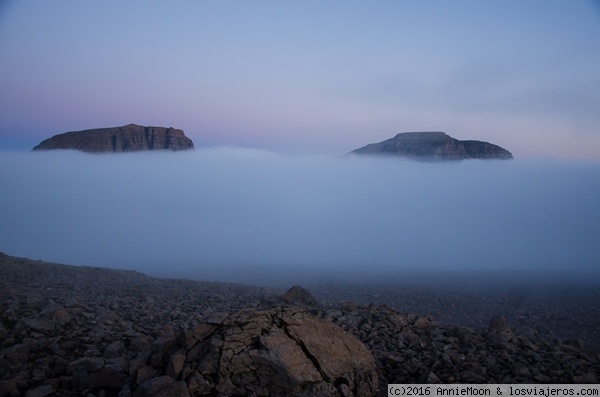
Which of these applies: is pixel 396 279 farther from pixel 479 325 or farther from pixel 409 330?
pixel 409 330

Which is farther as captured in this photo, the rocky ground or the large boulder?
the rocky ground

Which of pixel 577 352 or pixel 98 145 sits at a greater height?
pixel 98 145

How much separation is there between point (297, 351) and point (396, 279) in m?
24.4

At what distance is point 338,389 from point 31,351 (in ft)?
17.1

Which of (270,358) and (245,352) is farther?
(245,352)

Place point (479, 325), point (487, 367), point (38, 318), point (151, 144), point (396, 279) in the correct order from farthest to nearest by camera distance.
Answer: point (151, 144), point (396, 279), point (479, 325), point (38, 318), point (487, 367)

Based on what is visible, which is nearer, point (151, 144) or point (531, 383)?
point (531, 383)

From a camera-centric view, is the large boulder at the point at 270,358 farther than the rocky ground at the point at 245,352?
No

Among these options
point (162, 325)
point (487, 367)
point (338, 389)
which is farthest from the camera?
point (162, 325)

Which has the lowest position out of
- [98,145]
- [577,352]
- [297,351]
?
[577,352]

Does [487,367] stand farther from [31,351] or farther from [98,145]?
[98,145]

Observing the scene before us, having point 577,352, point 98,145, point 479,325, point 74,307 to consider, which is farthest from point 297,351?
point 98,145

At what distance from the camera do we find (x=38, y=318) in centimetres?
855

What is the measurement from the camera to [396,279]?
29406 mm
